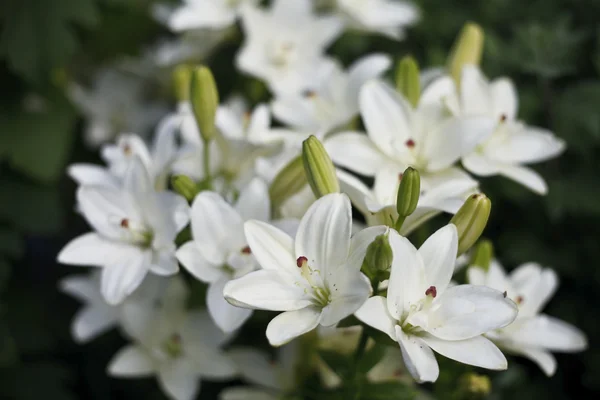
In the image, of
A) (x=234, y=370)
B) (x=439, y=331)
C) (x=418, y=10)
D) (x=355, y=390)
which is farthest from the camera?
(x=418, y=10)

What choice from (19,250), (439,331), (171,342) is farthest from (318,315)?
(19,250)

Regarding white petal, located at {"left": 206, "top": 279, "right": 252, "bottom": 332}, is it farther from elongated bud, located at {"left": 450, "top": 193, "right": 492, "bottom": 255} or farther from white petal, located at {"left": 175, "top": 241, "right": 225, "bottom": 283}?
elongated bud, located at {"left": 450, "top": 193, "right": 492, "bottom": 255}

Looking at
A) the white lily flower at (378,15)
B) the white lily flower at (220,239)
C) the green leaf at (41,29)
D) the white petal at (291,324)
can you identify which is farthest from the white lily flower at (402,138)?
the green leaf at (41,29)

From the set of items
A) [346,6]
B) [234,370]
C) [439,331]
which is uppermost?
[346,6]

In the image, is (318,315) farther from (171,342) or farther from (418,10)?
(418,10)

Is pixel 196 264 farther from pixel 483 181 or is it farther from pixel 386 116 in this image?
pixel 483 181

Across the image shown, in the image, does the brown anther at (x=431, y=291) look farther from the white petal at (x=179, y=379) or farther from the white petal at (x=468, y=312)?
the white petal at (x=179, y=379)

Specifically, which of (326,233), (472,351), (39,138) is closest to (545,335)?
(472,351)
